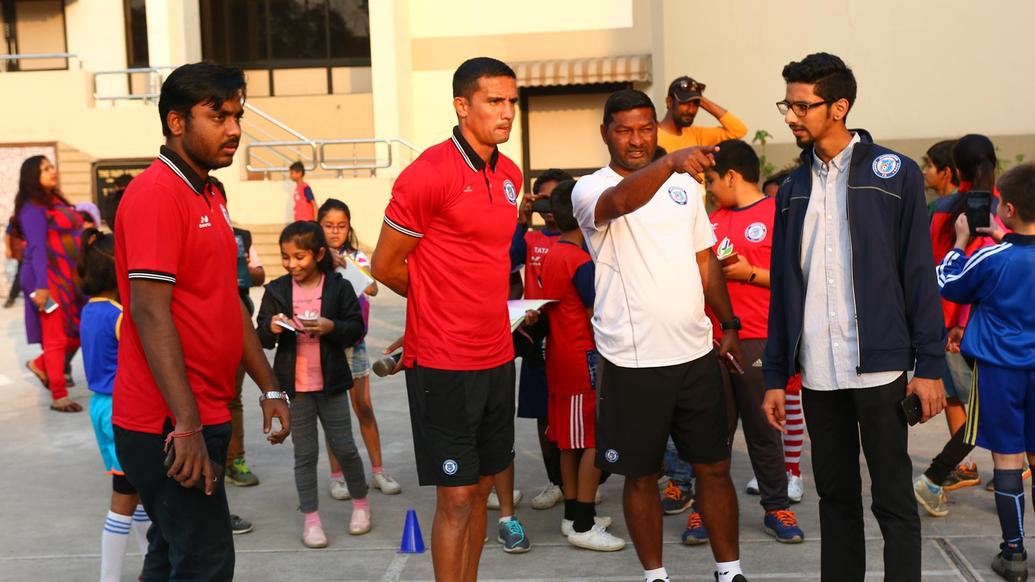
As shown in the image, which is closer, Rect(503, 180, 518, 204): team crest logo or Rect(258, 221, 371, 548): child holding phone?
Rect(503, 180, 518, 204): team crest logo

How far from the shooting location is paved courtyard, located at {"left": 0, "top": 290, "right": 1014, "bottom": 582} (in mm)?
5016

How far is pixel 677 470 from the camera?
19.4 ft

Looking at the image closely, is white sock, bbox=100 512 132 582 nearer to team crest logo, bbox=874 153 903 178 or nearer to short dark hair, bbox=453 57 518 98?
short dark hair, bbox=453 57 518 98

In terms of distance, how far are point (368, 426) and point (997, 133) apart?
15.7m

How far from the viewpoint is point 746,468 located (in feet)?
21.7

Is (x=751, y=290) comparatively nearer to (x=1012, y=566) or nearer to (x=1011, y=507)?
(x=1011, y=507)

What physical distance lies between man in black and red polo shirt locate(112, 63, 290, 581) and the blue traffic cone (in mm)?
1943

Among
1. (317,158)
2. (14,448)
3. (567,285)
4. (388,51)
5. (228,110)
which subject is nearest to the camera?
(228,110)

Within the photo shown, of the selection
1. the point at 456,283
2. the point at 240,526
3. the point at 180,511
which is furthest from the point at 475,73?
the point at 240,526

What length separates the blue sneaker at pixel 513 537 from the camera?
5.30 meters

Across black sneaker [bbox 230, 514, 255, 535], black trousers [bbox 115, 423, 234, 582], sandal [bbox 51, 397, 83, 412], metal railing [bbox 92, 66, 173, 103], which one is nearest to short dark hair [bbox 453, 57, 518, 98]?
black trousers [bbox 115, 423, 234, 582]

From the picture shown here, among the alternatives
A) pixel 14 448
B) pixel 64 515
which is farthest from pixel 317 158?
pixel 64 515

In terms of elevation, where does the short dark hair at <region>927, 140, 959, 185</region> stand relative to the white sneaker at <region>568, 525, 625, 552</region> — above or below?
above

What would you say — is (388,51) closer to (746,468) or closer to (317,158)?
(317,158)
